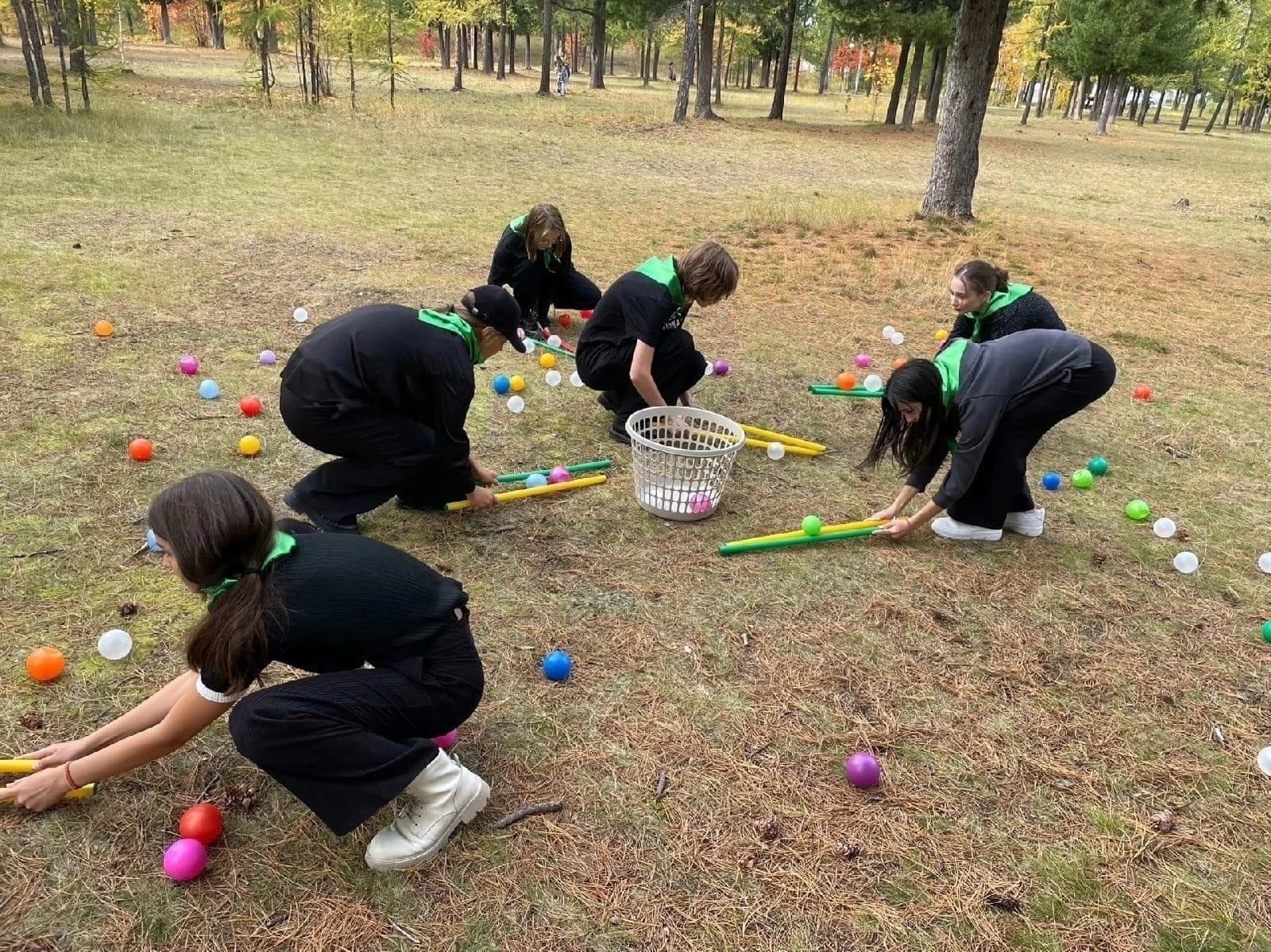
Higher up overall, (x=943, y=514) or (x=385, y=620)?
(x=385, y=620)

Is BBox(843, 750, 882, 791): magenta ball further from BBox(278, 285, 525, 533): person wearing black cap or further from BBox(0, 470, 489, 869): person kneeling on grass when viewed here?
BBox(278, 285, 525, 533): person wearing black cap

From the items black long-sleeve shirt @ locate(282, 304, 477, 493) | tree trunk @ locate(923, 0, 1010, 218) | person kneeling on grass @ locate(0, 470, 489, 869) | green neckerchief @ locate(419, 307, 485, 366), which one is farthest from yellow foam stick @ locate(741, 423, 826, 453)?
tree trunk @ locate(923, 0, 1010, 218)

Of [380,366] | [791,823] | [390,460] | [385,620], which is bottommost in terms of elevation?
[791,823]

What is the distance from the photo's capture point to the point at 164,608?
3.12 meters

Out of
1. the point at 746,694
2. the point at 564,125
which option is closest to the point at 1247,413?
the point at 746,694

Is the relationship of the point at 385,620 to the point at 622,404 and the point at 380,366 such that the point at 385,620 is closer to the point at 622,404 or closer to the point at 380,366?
the point at 380,366

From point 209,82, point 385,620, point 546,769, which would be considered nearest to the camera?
point 385,620

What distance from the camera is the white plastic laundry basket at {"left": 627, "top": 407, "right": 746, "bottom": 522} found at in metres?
3.81

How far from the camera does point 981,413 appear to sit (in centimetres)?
348

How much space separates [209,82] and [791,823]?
2762cm

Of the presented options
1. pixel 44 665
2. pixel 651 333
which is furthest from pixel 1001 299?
pixel 44 665

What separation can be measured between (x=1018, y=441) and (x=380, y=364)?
9.23 ft

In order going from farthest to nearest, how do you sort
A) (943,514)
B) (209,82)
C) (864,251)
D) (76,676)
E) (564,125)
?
(209,82) → (564,125) → (864,251) → (943,514) → (76,676)

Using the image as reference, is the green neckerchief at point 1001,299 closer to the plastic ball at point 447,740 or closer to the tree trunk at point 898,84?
the plastic ball at point 447,740
